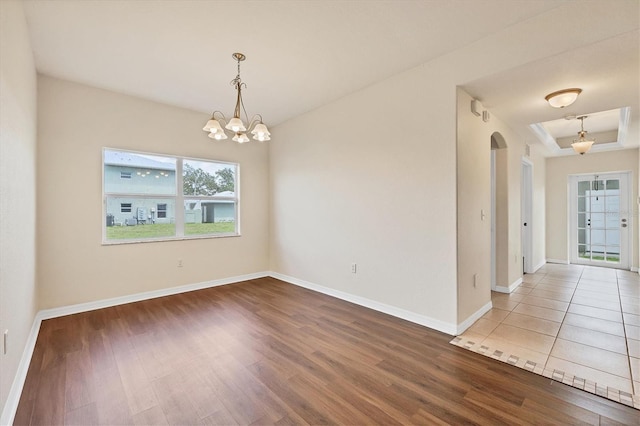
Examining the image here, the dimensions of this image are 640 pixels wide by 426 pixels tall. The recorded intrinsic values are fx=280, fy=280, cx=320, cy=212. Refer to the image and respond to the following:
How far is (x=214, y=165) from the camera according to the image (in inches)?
187

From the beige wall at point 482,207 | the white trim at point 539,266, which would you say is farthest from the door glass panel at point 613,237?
the beige wall at point 482,207

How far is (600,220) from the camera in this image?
20.0 feet

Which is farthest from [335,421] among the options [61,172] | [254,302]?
[61,172]

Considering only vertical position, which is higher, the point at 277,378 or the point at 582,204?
the point at 582,204

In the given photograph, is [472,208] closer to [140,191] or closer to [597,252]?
[140,191]

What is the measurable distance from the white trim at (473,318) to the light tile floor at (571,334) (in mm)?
42

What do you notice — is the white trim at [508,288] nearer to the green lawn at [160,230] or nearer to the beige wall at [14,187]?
the green lawn at [160,230]

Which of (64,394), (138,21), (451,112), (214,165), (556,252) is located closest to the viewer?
(64,394)

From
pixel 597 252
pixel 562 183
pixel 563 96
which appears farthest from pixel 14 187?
pixel 597 252

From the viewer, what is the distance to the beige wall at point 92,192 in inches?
129

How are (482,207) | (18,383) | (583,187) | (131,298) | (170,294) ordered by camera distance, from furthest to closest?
(583,187)
(170,294)
(131,298)
(482,207)
(18,383)

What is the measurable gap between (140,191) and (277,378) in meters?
3.31

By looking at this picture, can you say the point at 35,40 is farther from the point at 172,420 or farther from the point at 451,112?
the point at 451,112

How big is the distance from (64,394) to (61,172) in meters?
2.63
